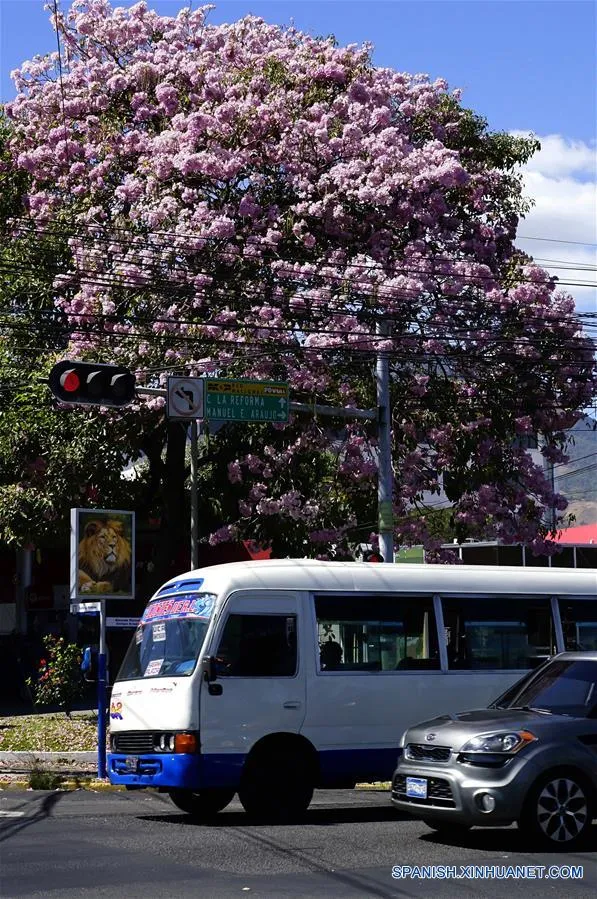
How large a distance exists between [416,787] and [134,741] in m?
3.76

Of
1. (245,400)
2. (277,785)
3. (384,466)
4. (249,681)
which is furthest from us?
(384,466)

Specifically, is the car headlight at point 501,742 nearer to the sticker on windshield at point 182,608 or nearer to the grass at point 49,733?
the sticker on windshield at point 182,608

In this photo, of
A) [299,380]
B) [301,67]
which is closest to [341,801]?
[299,380]

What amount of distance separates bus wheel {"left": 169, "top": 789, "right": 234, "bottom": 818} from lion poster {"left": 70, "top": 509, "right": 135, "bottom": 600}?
169 inches

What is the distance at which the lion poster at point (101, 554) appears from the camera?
18.2 meters

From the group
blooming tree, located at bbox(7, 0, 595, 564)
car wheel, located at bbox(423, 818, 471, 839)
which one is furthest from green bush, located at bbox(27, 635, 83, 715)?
Answer: car wheel, located at bbox(423, 818, 471, 839)

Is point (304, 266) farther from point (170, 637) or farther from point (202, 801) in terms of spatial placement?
point (202, 801)

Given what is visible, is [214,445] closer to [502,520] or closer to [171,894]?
[502,520]

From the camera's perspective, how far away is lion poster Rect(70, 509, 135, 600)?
1823cm

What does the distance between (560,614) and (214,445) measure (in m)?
12.6

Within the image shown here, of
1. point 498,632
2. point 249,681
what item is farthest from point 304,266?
point 249,681

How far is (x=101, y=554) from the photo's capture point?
60.8 ft

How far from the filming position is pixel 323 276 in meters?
24.7

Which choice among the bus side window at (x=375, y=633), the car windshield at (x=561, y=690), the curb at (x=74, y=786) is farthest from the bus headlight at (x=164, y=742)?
the curb at (x=74, y=786)
